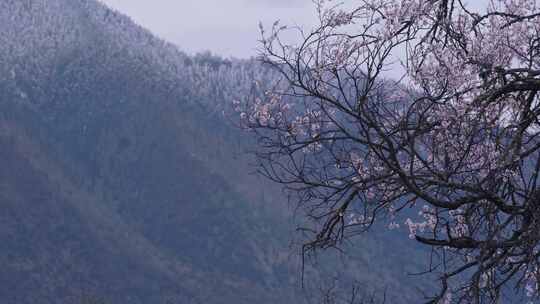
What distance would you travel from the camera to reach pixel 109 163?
114 m

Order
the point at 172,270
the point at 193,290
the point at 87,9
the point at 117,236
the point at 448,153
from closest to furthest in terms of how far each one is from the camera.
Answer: the point at 448,153, the point at 193,290, the point at 172,270, the point at 117,236, the point at 87,9

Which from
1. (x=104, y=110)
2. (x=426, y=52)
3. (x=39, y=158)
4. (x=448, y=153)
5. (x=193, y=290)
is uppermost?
(x=104, y=110)

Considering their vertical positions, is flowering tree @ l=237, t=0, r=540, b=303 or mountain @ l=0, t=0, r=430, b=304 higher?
mountain @ l=0, t=0, r=430, b=304

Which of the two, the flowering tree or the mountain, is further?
the mountain

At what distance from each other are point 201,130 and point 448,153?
331 feet

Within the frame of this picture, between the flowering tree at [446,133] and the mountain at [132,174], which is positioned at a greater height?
the mountain at [132,174]

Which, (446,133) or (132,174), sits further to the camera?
(132,174)

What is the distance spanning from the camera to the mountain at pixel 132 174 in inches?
3659

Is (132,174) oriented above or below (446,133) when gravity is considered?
above

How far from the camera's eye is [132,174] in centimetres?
11388

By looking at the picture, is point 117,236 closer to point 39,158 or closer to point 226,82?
point 39,158

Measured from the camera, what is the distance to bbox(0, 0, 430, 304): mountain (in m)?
92.9

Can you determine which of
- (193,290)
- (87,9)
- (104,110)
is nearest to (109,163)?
(104,110)

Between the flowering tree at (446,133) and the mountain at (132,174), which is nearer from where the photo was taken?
the flowering tree at (446,133)
